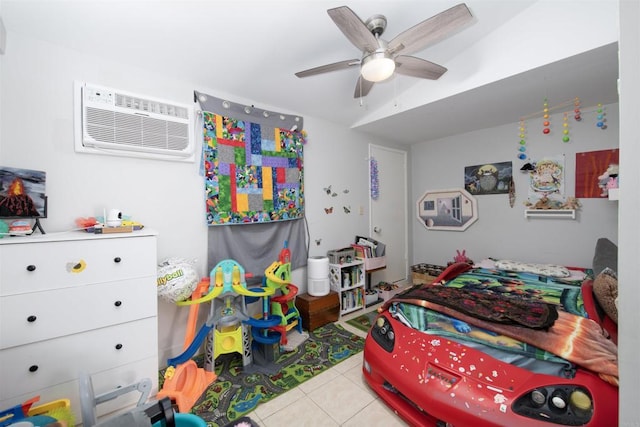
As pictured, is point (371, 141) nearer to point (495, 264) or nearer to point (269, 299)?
A: point (495, 264)

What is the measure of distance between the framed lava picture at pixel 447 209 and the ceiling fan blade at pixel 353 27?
9.31ft

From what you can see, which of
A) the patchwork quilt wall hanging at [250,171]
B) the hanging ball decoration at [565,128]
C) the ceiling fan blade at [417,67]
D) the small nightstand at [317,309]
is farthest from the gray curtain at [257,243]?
the hanging ball decoration at [565,128]

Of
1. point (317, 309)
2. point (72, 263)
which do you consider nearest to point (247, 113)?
point (72, 263)

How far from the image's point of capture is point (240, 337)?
6.46ft

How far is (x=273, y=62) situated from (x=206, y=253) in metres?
1.74

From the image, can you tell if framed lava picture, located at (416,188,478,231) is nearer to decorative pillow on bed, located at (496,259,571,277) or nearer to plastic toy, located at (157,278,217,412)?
decorative pillow on bed, located at (496,259,571,277)

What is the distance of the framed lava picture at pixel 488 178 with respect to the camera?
3.29 meters

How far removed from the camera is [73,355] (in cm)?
138

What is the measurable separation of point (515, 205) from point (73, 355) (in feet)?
14.4

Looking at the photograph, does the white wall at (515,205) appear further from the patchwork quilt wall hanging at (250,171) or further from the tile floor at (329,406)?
the tile floor at (329,406)

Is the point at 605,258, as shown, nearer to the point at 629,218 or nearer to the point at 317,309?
the point at 629,218

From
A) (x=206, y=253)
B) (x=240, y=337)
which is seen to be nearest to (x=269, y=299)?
(x=240, y=337)

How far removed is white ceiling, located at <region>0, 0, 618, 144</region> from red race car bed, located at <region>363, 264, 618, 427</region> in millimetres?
1848

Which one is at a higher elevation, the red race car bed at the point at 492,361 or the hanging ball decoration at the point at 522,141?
the hanging ball decoration at the point at 522,141
